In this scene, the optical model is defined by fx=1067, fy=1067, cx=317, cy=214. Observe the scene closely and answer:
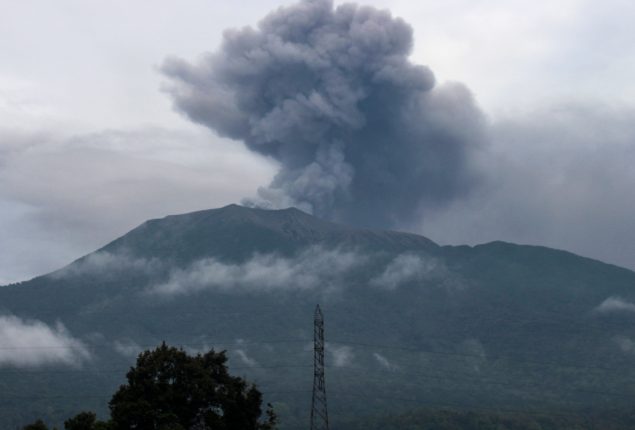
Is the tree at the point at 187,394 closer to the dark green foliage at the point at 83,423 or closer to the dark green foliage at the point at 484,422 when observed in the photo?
the dark green foliage at the point at 83,423

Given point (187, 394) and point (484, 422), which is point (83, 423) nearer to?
point (187, 394)

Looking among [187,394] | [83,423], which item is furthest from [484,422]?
[83,423]

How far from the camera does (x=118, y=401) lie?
226 ft

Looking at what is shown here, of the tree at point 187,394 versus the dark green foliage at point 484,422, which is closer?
the tree at point 187,394

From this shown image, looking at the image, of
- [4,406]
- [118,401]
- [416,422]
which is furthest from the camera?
[4,406]

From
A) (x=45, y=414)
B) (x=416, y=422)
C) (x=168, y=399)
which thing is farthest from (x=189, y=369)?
(x=45, y=414)

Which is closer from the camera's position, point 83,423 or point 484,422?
point 83,423

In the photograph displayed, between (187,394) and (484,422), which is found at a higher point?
(187,394)

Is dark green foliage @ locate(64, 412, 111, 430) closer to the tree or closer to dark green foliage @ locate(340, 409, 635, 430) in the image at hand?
the tree

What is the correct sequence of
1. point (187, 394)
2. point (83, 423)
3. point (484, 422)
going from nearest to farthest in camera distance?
point (83, 423), point (187, 394), point (484, 422)

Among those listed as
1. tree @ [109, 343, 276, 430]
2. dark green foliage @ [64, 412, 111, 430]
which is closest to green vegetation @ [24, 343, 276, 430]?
tree @ [109, 343, 276, 430]

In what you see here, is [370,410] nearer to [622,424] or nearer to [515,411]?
[515,411]

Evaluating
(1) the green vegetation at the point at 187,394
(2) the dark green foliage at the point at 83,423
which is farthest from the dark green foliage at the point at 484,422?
(2) the dark green foliage at the point at 83,423

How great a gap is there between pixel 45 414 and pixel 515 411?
281 ft
